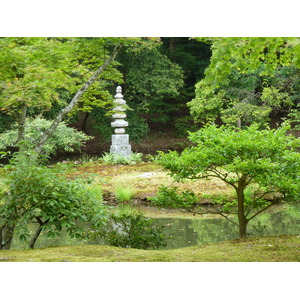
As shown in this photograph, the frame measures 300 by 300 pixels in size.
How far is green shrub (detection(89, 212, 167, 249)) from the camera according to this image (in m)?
4.53

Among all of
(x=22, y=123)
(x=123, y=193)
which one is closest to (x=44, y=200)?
(x=22, y=123)

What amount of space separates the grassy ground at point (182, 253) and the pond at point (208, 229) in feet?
1.24

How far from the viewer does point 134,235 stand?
4543mm

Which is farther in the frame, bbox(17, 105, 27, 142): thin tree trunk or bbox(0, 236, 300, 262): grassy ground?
bbox(17, 105, 27, 142): thin tree trunk

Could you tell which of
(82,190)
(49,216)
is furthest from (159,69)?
(49,216)

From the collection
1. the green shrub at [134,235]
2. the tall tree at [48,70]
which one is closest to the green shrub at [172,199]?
the green shrub at [134,235]

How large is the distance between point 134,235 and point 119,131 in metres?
1.26

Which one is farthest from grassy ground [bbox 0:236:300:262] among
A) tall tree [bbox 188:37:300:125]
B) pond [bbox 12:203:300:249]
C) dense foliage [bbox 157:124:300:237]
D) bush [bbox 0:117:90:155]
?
tall tree [bbox 188:37:300:125]

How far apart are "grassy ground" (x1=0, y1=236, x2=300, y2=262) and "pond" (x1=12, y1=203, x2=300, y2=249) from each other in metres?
0.38

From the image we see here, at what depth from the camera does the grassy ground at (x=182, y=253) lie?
13.1ft

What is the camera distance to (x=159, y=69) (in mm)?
5168

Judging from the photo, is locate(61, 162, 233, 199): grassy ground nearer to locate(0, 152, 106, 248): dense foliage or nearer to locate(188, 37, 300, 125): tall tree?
locate(188, 37, 300, 125): tall tree
